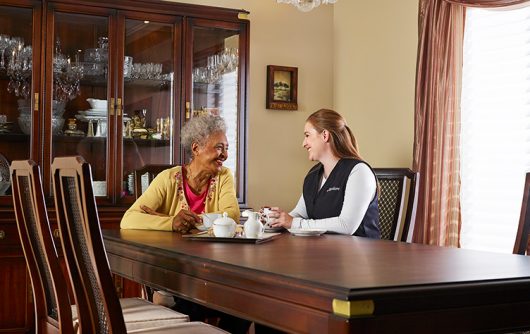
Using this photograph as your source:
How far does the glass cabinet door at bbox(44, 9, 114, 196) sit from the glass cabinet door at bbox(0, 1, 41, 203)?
111 millimetres

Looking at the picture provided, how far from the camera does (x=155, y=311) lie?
8.70 ft

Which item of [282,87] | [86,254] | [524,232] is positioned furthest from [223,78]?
[86,254]

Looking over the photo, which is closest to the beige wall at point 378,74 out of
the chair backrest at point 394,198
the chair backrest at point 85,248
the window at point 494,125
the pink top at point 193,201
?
the window at point 494,125

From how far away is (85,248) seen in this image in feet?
7.04

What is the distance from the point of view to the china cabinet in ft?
13.4

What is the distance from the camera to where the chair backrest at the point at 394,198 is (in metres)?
3.51

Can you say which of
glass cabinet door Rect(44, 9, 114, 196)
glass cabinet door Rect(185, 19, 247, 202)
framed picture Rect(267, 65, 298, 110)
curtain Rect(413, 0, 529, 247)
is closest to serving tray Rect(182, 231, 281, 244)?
curtain Rect(413, 0, 529, 247)

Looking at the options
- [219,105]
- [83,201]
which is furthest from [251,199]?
[83,201]

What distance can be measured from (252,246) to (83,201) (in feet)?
2.16

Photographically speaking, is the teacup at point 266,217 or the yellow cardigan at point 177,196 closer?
the teacup at point 266,217

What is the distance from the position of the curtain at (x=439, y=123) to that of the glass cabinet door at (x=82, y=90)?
1738 millimetres

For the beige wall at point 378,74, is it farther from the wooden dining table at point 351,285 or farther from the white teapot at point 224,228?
the wooden dining table at point 351,285

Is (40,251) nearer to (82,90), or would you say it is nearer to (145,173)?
(145,173)

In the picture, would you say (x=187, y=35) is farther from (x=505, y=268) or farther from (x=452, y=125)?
(x=505, y=268)
